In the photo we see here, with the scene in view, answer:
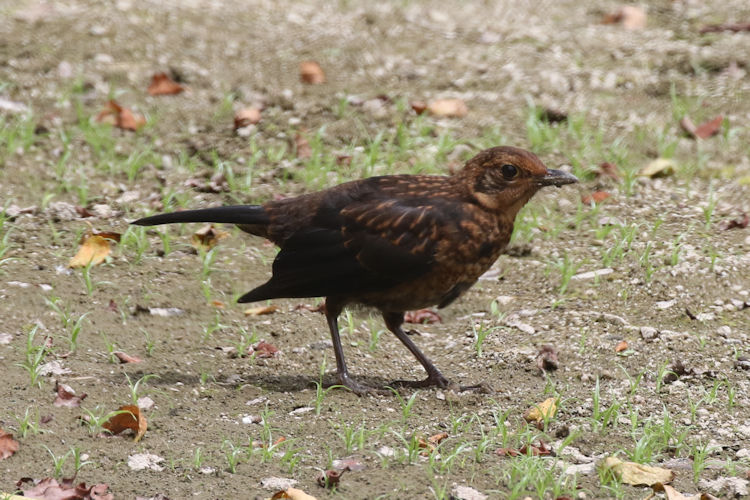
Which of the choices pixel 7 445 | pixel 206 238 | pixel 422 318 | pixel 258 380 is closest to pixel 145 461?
pixel 7 445

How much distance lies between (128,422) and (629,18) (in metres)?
6.88

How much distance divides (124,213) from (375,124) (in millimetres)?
1994

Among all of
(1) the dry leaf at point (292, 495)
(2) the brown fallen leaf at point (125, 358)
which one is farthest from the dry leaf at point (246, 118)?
(1) the dry leaf at point (292, 495)

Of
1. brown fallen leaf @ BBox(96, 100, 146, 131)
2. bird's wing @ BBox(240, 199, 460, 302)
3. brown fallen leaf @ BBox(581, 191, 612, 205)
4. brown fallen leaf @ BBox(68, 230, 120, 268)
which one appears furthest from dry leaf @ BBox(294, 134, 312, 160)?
bird's wing @ BBox(240, 199, 460, 302)

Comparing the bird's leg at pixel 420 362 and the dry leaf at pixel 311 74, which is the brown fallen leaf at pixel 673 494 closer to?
the bird's leg at pixel 420 362

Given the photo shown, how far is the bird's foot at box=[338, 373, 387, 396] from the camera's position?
482cm

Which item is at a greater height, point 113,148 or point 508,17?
point 508,17

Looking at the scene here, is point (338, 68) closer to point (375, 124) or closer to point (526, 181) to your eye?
point (375, 124)

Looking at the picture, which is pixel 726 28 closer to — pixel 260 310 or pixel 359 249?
pixel 260 310

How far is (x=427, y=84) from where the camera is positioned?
834cm

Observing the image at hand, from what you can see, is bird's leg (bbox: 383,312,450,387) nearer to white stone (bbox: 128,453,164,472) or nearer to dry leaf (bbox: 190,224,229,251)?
white stone (bbox: 128,453,164,472)

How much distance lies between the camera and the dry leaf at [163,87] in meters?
8.16

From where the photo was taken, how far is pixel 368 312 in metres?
5.09

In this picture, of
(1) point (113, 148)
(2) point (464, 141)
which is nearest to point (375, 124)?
(2) point (464, 141)
